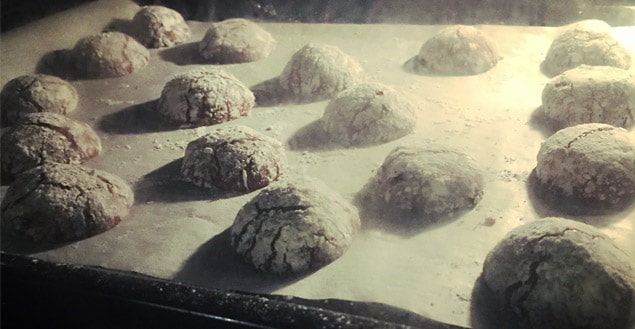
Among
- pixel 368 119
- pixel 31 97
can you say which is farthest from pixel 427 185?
pixel 31 97

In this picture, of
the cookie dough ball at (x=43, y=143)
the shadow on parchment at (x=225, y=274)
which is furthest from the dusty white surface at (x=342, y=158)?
the cookie dough ball at (x=43, y=143)

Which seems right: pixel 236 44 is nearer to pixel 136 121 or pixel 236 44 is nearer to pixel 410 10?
pixel 136 121

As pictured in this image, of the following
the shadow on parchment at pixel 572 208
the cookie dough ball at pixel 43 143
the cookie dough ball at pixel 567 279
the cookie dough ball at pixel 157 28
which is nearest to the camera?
the cookie dough ball at pixel 567 279

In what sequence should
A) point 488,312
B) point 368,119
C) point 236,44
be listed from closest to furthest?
point 488,312 < point 368,119 < point 236,44

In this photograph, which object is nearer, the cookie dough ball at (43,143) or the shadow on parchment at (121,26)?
the cookie dough ball at (43,143)

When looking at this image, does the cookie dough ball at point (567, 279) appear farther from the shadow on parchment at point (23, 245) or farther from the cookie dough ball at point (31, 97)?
the cookie dough ball at point (31, 97)

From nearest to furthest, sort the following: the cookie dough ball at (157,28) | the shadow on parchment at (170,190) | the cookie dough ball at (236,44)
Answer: the shadow on parchment at (170,190)
the cookie dough ball at (236,44)
the cookie dough ball at (157,28)
